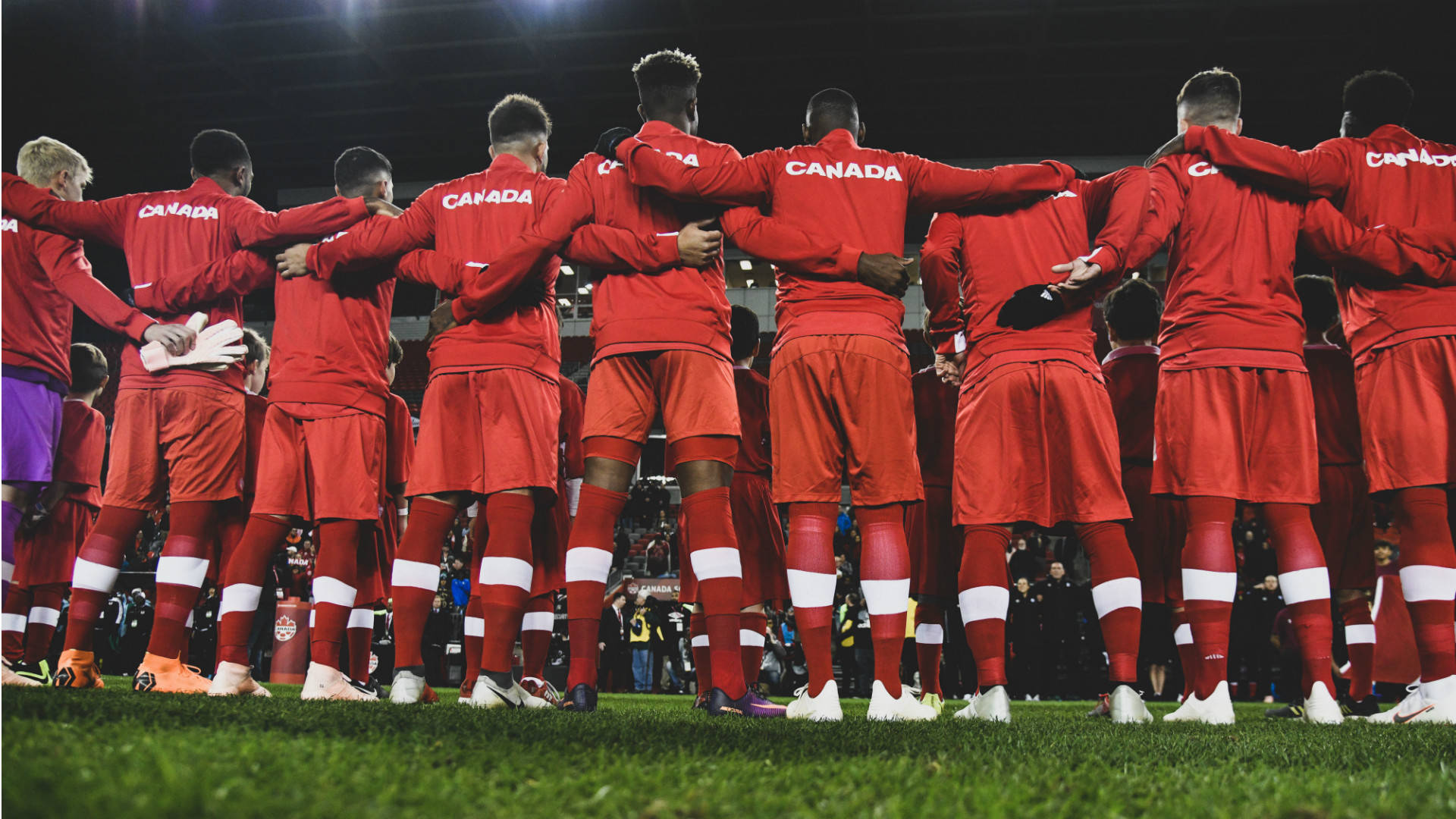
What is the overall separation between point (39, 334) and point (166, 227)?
2.67ft

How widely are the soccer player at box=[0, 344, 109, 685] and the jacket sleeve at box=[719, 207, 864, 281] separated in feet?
→ 12.8

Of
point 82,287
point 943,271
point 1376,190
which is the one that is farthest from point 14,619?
point 1376,190

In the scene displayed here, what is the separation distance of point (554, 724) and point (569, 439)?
8.52 feet

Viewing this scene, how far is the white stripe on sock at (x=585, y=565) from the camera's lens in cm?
351

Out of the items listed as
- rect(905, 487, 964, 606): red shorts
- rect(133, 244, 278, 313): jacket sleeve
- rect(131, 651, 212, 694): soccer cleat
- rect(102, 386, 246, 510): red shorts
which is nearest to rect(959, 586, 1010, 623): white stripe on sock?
rect(905, 487, 964, 606): red shorts

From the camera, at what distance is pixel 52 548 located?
17.1 ft

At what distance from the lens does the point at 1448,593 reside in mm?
3697

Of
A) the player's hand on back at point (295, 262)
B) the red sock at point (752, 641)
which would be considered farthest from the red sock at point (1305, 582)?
the player's hand on back at point (295, 262)

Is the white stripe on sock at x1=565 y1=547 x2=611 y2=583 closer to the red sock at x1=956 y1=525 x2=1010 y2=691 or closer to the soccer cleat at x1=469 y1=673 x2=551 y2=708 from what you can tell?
the soccer cleat at x1=469 y1=673 x2=551 y2=708

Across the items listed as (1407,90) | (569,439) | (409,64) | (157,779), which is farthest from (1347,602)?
(409,64)

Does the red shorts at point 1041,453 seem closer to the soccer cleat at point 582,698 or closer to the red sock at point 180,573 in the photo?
the soccer cleat at point 582,698

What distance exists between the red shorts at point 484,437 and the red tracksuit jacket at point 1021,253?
5.64 feet

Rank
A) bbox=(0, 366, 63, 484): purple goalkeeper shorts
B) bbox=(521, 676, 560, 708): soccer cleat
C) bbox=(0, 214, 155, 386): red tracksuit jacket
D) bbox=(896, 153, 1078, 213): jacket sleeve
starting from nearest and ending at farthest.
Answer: bbox=(896, 153, 1078, 213): jacket sleeve
bbox=(521, 676, 560, 708): soccer cleat
bbox=(0, 366, 63, 484): purple goalkeeper shorts
bbox=(0, 214, 155, 386): red tracksuit jacket

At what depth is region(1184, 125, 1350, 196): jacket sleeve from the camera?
13.0 ft
